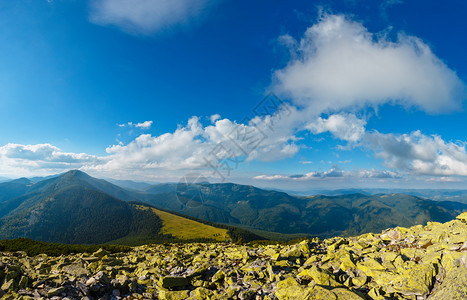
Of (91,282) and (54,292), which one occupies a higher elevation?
(54,292)

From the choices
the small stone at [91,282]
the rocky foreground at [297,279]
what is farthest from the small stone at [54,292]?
→ the small stone at [91,282]

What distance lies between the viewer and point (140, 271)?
67.8 ft

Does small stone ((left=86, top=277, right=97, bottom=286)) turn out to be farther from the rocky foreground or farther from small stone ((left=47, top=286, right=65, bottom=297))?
small stone ((left=47, top=286, right=65, bottom=297))

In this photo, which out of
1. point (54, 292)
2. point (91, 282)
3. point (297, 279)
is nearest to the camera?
point (54, 292)

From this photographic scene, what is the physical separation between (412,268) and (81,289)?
76.7 ft

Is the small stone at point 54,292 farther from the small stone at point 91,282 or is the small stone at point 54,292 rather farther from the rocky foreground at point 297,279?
the small stone at point 91,282

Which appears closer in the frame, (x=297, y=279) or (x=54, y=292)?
(x=54, y=292)

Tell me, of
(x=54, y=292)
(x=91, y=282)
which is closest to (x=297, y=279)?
(x=91, y=282)

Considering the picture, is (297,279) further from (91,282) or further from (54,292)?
(54,292)

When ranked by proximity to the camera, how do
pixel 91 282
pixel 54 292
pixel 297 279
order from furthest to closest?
pixel 91 282 < pixel 297 279 < pixel 54 292

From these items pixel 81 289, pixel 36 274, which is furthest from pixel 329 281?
pixel 36 274

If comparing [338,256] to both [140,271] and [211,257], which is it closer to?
[211,257]

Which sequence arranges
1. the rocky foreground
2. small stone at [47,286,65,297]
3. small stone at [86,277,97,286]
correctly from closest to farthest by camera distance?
the rocky foreground, small stone at [47,286,65,297], small stone at [86,277,97,286]

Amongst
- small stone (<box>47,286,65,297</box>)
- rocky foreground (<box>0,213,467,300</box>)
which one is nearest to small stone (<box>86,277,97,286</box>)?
rocky foreground (<box>0,213,467,300</box>)
